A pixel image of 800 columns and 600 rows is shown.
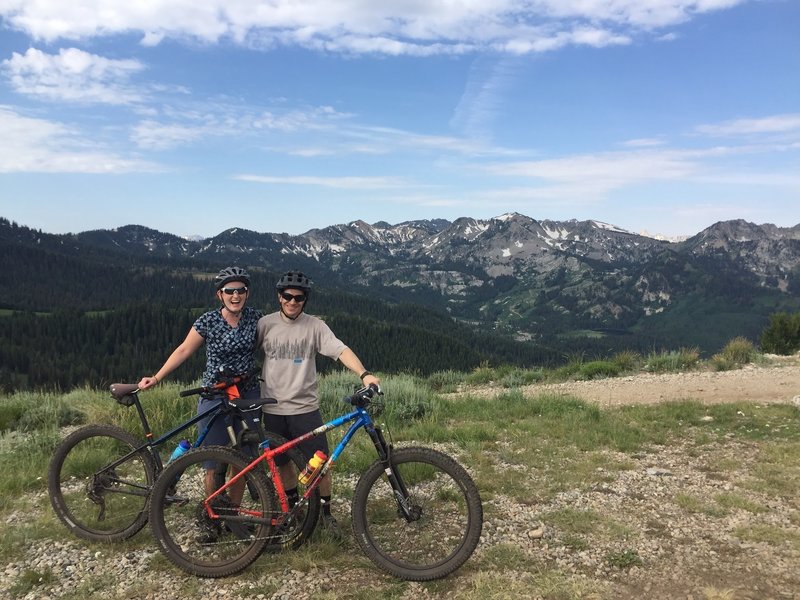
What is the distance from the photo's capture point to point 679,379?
1576 centimetres

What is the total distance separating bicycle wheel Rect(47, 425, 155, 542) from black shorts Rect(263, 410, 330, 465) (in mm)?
1576

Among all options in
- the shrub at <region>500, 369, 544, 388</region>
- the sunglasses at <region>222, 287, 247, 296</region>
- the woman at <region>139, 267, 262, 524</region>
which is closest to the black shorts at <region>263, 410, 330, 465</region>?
the woman at <region>139, 267, 262, 524</region>

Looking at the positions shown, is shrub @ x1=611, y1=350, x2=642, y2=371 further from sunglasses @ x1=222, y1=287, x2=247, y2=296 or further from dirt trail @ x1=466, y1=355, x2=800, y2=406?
sunglasses @ x1=222, y1=287, x2=247, y2=296

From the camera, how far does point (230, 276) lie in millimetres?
5406

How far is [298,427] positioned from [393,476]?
3.88ft

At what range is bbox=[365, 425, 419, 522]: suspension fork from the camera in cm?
489

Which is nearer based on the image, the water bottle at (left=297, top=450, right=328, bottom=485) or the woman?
the water bottle at (left=297, top=450, right=328, bottom=485)

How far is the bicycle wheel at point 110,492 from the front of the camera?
5.49 meters

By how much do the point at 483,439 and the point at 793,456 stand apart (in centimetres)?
523

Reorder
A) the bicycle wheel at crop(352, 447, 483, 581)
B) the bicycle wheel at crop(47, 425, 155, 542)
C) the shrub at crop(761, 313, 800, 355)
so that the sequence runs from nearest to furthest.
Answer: the bicycle wheel at crop(352, 447, 483, 581) < the bicycle wheel at crop(47, 425, 155, 542) < the shrub at crop(761, 313, 800, 355)

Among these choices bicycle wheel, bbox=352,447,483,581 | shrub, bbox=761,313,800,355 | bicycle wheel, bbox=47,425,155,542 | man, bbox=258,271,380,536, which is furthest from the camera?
shrub, bbox=761,313,800,355

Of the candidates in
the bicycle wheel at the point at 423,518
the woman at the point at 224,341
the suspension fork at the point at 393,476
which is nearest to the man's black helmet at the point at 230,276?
the woman at the point at 224,341

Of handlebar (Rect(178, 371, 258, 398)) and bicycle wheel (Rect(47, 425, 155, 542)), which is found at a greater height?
handlebar (Rect(178, 371, 258, 398))

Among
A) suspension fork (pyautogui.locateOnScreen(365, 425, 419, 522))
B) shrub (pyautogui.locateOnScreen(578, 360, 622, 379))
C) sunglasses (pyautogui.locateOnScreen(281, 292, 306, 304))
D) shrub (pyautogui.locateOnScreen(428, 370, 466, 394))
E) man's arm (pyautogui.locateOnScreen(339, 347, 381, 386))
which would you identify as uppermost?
sunglasses (pyautogui.locateOnScreen(281, 292, 306, 304))
